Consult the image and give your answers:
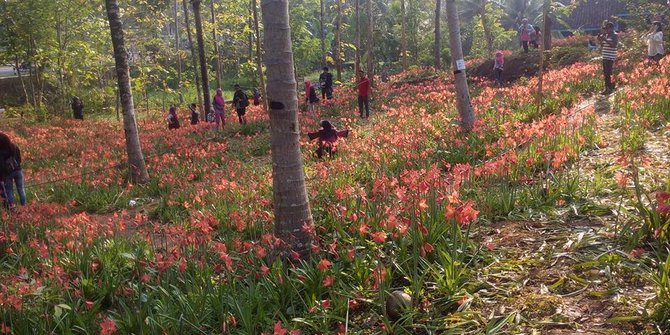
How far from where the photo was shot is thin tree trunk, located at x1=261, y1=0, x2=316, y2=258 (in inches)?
149

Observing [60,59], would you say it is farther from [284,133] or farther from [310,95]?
[284,133]

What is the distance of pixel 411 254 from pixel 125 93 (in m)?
7.42

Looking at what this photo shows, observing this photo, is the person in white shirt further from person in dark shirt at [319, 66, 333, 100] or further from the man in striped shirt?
person in dark shirt at [319, 66, 333, 100]

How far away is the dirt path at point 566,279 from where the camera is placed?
2736 mm

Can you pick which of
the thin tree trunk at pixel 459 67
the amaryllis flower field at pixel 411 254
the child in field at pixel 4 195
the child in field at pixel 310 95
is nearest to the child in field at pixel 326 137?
the amaryllis flower field at pixel 411 254

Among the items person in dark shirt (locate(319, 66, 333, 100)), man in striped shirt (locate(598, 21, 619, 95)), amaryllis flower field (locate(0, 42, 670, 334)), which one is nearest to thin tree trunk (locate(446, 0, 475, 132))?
amaryllis flower field (locate(0, 42, 670, 334))

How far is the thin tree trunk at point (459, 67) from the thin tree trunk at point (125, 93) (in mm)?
5714

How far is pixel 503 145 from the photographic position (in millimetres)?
6289

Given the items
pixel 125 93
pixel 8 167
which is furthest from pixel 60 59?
pixel 8 167

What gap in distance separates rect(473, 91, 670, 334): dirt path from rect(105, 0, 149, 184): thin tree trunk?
24.3ft

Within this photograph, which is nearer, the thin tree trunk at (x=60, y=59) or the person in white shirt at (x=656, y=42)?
the person in white shirt at (x=656, y=42)

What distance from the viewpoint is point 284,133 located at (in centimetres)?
389

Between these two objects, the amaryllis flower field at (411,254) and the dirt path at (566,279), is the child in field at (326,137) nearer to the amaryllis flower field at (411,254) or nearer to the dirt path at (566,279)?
the amaryllis flower field at (411,254)

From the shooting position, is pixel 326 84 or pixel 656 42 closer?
pixel 656 42
